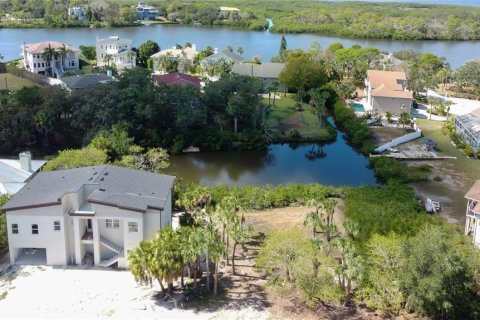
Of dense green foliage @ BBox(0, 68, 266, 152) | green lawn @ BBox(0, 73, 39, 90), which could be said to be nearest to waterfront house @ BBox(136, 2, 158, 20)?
green lawn @ BBox(0, 73, 39, 90)

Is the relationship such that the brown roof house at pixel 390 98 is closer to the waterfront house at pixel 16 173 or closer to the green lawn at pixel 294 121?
the green lawn at pixel 294 121

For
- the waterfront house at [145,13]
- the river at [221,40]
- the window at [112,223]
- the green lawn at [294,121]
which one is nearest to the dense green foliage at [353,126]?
the green lawn at [294,121]

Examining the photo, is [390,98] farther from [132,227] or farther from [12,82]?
[12,82]

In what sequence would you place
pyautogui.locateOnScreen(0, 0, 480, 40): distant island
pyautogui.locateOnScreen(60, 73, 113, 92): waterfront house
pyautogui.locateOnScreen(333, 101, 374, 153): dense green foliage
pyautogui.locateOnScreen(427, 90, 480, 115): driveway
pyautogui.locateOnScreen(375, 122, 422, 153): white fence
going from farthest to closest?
pyautogui.locateOnScreen(0, 0, 480, 40): distant island, pyautogui.locateOnScreen(427, 90, 480, 115): driveway, pyautogui.locateOnScreen(60, 73, 113, 92): waterfront house, pyautogui.locateOnScreen(333, 101, 374, 153): dense green foliage, pyautogui.locateOnScreen(375, 122, 422, 153): white fence

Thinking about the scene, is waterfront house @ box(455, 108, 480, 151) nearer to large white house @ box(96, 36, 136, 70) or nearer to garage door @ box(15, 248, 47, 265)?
garage door @ box(15, 248, 47, 265)

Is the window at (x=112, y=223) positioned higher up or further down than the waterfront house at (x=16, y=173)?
higher up
